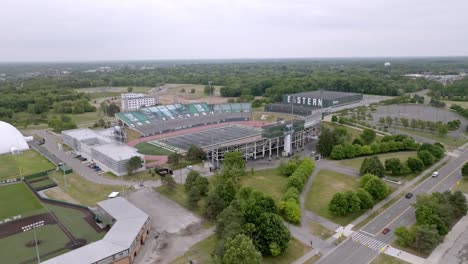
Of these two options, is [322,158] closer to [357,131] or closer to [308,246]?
[357,131]

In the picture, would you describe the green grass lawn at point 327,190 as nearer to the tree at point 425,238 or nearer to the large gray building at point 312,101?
the tree at point 425,238

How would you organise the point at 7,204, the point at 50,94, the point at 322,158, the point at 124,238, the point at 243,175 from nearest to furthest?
the point at 124,238, the point at 7,204, the point at 243,175, the point at 322,158, the point at 50,94

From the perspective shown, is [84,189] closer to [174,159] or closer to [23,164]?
[174,159]

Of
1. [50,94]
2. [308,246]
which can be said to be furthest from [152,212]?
[50,94]

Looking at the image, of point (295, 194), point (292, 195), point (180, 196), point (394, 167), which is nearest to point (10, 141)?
point (180, 196)

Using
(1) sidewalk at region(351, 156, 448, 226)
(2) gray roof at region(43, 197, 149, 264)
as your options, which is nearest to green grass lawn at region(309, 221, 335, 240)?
(1) sidewalk at region(351, 156, 448, 226)

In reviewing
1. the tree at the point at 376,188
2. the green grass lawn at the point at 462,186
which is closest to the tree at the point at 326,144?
the tree at the point at 376,188
